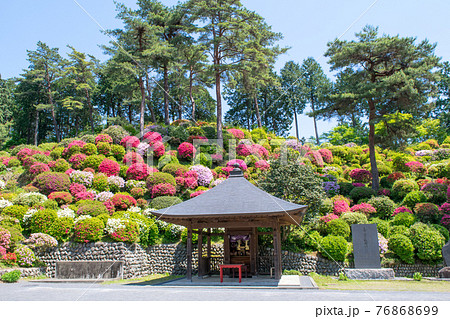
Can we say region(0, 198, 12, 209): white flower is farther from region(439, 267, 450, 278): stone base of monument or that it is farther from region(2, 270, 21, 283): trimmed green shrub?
region(439, 267, 450, 278): stone base of monument

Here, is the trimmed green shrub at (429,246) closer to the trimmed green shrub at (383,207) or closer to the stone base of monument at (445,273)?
the stone base of monument at (445,273)

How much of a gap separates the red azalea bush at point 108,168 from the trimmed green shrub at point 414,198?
58.5 feet

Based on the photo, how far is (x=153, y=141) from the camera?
26.8 meters

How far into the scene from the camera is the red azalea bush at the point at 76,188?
1988cm

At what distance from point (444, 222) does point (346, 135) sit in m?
26.4

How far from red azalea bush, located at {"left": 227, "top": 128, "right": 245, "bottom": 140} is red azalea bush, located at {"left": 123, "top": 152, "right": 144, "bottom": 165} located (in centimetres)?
899

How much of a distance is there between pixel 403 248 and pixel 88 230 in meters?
14.2

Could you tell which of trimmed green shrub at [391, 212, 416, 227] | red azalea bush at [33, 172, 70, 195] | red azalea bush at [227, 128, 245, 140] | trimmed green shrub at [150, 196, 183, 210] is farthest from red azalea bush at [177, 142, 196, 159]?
trimmed green shrub at [391, 212, 416, 227]

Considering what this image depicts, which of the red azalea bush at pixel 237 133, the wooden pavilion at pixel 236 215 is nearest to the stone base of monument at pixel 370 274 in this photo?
the wooden pavilion at pixel 236 215

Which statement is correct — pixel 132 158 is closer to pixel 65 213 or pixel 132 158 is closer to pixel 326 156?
pixel 65 213

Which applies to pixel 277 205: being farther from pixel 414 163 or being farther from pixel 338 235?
pixel 414 163

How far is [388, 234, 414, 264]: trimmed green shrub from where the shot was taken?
15744mm

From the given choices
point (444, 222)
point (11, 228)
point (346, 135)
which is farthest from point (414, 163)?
point (11, 228)
